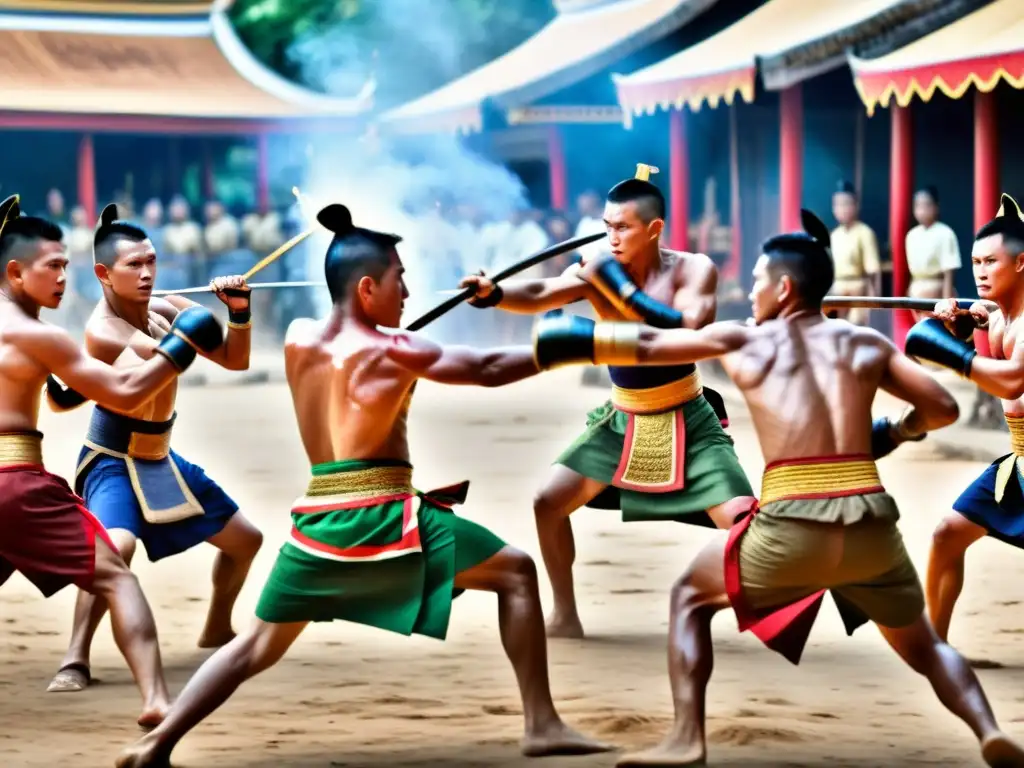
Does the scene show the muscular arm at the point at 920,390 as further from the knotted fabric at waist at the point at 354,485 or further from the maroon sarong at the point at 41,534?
the maroon sarong at the point at 41,534

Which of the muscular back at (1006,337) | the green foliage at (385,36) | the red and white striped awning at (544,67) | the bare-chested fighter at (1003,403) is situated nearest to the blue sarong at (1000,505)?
the bare-chested fighter at (1003,403)

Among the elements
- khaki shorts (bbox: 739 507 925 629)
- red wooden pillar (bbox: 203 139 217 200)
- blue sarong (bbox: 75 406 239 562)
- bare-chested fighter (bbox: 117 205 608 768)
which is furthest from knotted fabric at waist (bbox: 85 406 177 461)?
red wooden pillar (bbox: 203 139 217 200)

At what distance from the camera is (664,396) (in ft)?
19.2

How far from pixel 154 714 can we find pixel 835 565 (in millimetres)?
1842

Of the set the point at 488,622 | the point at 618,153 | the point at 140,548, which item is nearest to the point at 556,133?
the point at 618,153

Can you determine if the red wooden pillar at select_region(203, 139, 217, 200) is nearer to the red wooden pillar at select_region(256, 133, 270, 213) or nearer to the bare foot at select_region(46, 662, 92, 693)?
the red wooden pillar at select_region(256, 133, 270, 213)

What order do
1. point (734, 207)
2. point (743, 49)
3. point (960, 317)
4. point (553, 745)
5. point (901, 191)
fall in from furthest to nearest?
point (734, 207)
point (743, 49)
point (901, 191)
point (960, 317)
point (553, 745)

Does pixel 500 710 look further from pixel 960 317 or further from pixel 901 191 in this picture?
pixel 901 191

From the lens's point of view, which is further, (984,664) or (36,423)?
(984,664)

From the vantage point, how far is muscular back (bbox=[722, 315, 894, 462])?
14.5ft

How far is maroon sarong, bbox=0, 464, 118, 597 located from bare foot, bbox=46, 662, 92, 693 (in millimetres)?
523

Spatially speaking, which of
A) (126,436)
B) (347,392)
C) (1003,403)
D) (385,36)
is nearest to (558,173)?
(385,36)

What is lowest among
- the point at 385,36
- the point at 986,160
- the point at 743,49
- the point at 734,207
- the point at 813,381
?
the point at 813,381

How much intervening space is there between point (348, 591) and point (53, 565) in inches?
38.4
